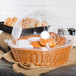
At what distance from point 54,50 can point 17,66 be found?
0.52ft

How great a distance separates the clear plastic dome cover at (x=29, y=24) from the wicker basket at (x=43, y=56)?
105mm

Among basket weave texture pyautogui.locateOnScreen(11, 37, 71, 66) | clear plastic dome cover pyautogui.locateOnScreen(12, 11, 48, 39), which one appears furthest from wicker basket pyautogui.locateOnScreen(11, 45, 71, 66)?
clear plastic dome cover pyautogui.locateOnScreen(12, 11, 48, 39)

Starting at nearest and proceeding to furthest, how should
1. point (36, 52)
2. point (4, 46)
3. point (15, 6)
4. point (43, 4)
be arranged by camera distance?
1. point (36, 52)
2. point (4, 46)
3. point (43, 4)
4. point (15, 6)

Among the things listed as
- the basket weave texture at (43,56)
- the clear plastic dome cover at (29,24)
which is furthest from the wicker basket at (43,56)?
the clear plastic dome cover at (29,24)

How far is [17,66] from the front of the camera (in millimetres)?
714

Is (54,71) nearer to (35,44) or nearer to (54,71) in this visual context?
(54,71)

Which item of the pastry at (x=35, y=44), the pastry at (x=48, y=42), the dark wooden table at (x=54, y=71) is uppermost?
the pastry at (x=48, y=42)

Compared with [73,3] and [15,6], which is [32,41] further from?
[15,6]

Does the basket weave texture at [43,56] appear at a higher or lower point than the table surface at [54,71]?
higher

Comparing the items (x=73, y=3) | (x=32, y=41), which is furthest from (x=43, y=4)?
(x=32, y=41)

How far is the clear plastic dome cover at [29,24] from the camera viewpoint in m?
0.81

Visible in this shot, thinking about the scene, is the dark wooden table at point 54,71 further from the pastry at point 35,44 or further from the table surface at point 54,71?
the pastry at point 35,44

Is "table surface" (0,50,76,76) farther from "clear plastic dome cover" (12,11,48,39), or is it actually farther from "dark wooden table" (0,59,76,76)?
"clear plastic dome cover" (12,11,48,39)

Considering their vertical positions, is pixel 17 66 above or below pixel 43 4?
below
